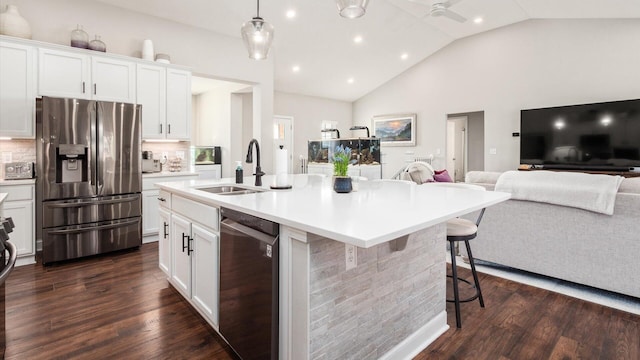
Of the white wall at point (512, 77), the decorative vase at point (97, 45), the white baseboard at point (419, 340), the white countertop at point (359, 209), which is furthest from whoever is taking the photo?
the white wall at point (512, 77)

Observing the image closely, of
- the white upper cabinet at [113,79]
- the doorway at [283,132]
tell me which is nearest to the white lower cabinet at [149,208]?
the white upper cabinet at [113,79]

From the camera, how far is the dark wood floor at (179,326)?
6.25 feet

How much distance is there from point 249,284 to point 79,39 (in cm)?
379

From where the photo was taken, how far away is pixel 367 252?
5.29ft

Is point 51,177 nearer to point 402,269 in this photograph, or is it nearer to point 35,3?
point 35,3

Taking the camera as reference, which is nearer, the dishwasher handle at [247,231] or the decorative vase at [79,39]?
the dishwasher handle at [247,231]

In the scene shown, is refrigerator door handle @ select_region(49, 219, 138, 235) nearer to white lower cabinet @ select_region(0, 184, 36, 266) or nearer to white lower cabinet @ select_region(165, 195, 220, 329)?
white lower cabinet @ select_region(0, 184, 36, 266)

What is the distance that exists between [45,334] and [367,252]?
204cm

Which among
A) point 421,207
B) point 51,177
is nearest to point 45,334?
point 51,177

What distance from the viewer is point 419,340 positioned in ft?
6.39

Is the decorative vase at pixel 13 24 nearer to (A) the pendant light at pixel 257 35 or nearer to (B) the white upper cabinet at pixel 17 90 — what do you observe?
(B) the white upper cabinet at pixel 17 90

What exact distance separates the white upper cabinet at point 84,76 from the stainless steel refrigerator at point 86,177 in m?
0.26

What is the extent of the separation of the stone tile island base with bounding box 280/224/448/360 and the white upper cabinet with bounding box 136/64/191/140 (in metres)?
3.58

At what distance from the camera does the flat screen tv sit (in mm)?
5406
